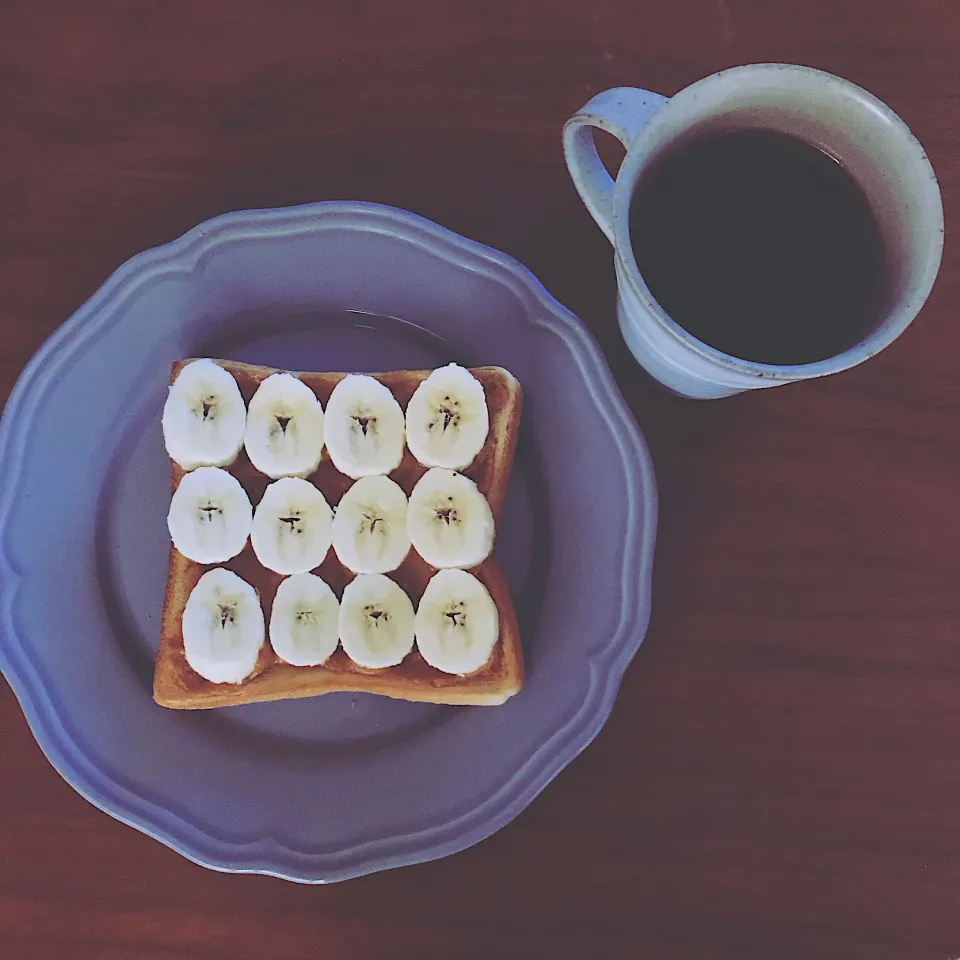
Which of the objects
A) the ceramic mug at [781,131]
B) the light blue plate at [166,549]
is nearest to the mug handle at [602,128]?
the ceramic mug at [781,131]

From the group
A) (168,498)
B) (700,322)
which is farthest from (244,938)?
(700,322)

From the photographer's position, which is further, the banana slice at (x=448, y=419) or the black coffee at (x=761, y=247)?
the banana slice at (x=448, y=419)

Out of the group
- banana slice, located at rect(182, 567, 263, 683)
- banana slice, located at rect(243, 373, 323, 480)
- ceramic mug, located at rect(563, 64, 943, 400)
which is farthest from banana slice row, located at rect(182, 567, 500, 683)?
ceramic mug, located at rect(563, 64, 943, 400)

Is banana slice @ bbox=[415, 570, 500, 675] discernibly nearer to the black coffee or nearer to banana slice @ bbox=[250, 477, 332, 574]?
banana slice @ bbox=[250, 477, 332, 574]

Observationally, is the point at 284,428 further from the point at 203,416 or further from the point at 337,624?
the point at 337,624

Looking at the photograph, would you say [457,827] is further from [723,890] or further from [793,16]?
[793,16]

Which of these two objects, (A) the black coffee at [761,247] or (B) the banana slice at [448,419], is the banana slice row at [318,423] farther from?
(A) the black coffee at [761,247]
